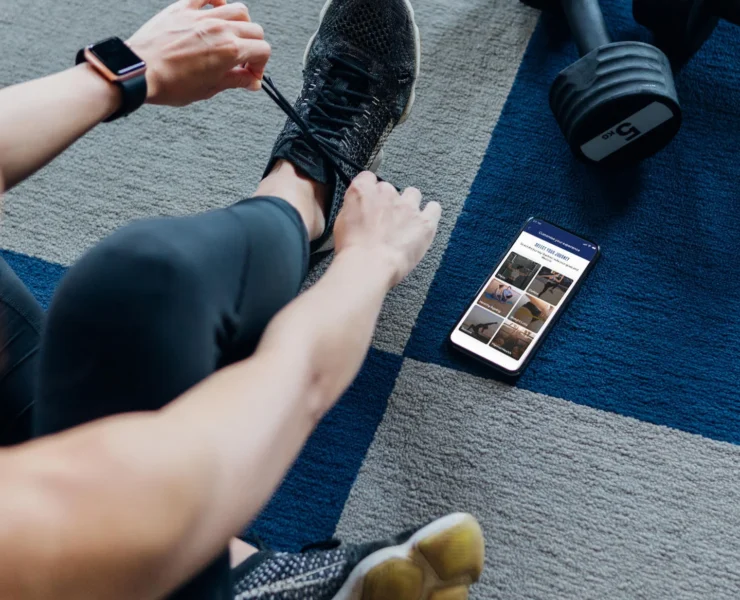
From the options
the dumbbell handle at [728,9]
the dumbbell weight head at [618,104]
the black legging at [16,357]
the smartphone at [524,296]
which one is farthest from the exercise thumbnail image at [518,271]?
the black legging at [16,357]

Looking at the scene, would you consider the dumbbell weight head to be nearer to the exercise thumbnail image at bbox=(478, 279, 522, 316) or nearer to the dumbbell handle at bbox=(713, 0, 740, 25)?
the dumbbell handle at bbox=(713, 0, 740, 25)

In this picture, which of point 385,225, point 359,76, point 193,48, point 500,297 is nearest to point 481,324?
point 500,297

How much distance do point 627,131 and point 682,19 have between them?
22 centimetres

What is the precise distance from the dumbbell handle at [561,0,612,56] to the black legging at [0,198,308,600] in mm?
708

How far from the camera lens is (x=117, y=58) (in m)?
0.69

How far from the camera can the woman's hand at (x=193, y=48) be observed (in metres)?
0.71

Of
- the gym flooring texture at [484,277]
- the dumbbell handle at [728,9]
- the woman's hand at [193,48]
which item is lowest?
the gym flooring texture at [484,277]

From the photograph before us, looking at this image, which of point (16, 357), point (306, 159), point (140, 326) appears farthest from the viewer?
point (306, 159)

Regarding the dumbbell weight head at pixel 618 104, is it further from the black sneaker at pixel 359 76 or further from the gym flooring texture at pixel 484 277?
the black sneaker at pixel 359 76

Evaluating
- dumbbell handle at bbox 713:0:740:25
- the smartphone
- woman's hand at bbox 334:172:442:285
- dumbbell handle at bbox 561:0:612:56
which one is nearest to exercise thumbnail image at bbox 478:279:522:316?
the smartphone

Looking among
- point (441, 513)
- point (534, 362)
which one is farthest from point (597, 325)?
point (441, 513)

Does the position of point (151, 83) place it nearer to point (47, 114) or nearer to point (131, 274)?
point (47, 114)

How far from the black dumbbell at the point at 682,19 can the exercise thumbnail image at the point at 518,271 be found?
0.42 m

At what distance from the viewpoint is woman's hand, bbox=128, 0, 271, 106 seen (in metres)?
0.71
